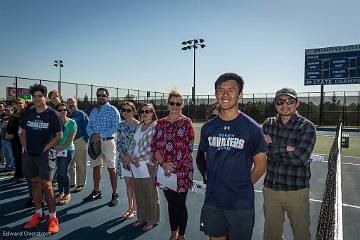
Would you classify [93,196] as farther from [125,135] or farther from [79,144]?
[125,135]

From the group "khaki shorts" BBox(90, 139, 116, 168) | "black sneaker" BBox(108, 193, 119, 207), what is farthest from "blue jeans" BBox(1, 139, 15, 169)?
"black sneaker" BBox(108, 193, 119, 207)

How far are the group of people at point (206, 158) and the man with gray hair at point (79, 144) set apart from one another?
0.60 m

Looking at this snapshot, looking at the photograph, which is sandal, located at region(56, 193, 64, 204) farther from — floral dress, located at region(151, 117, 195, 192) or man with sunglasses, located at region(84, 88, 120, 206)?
floral dress, located at region(151, 117, 195, 192)

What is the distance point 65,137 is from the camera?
6.35 metres

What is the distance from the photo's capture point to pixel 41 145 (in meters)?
5.00

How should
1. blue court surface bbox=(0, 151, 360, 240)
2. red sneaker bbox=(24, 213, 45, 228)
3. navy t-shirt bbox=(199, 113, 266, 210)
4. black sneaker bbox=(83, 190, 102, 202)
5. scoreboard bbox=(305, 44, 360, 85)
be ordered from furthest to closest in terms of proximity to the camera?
1. scoreboard bbox=(305, 44, 360, 85)
2. black sneaker bbox=(83, 190, 102, 202)
3. red sneaker bbox=(24, 213, 45, 228)
4. blue court surface bbox=(0, 151, 360, 240)
5. navy t-shirt bbox=(199, 113, 266, 210)

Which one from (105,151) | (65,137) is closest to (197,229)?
(105,151)

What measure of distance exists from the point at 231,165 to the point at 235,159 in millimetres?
64

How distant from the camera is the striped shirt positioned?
3.64 m

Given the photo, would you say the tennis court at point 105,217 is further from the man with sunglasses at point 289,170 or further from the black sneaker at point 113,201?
the man with sunglasses at point 289,170

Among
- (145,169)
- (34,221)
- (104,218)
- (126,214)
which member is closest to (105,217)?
(104,218)

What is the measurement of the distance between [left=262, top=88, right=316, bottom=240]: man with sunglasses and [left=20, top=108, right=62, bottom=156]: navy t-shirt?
332 cm

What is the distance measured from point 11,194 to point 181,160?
15.2 ft

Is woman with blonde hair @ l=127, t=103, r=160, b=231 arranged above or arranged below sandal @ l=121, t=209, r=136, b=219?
above
